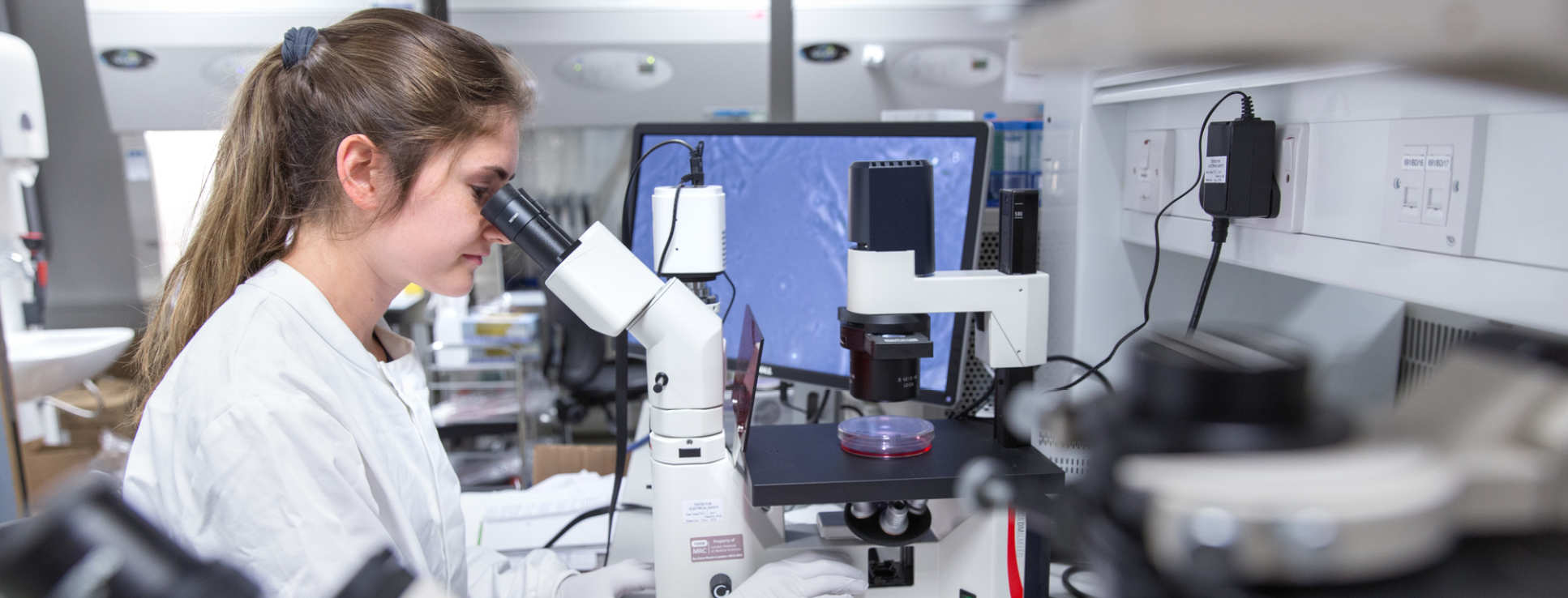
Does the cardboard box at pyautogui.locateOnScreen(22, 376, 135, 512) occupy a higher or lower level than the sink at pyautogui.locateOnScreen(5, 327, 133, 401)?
lower

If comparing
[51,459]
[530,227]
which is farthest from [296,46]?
[51,459]

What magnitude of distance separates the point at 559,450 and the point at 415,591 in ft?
4.61

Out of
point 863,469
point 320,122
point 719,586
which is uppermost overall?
point 320,122

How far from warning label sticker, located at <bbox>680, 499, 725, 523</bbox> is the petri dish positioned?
6.4 inches

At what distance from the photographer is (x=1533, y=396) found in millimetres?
242

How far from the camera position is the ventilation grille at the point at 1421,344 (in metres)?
0.99

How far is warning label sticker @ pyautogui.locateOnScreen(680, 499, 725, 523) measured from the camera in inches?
34.7

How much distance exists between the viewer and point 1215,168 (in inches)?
37.1

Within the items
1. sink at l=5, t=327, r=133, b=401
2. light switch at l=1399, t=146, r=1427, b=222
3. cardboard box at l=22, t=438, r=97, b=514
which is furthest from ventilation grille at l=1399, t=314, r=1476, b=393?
cardboard box at l=22, t=438, r=97, b=514

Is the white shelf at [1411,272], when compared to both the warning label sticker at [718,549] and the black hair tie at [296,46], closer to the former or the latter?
the warning label sticker at [718,549]

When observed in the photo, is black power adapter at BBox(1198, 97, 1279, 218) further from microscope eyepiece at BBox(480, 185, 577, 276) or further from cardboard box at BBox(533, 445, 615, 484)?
cardboard box at BBox(533, 445, 615, 484)

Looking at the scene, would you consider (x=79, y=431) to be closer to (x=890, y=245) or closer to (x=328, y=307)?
(x=328, y=307)

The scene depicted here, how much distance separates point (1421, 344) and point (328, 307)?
1.28 meters

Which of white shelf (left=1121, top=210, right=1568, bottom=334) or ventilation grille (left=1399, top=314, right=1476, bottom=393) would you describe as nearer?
white shelf (left=1121, top=210, right=1568, bottom=334)
